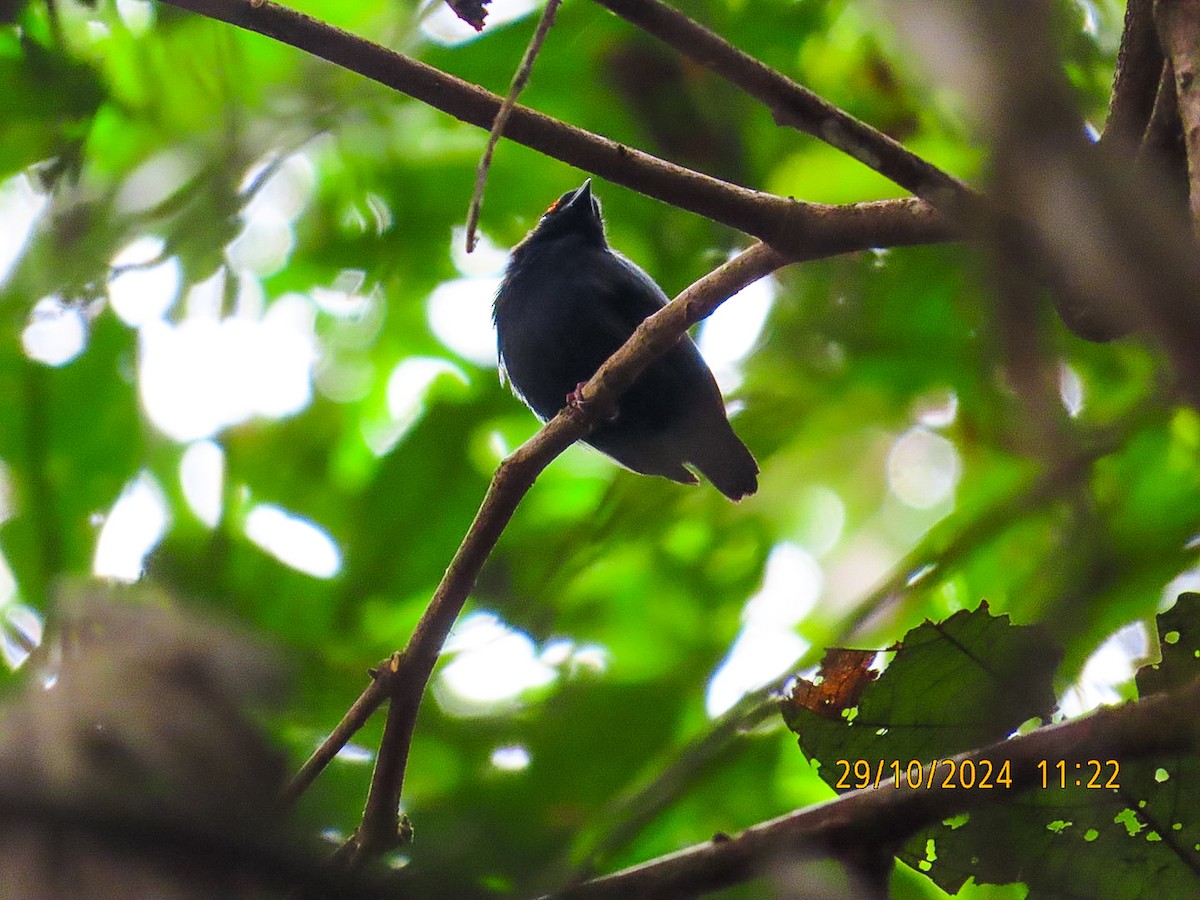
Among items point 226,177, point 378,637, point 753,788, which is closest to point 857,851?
point 753,788

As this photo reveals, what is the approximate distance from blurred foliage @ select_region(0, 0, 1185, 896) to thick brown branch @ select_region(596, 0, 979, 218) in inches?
44.6

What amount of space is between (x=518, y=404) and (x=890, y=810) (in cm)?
372

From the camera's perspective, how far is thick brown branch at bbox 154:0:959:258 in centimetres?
223

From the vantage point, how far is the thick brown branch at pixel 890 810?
5.59ft

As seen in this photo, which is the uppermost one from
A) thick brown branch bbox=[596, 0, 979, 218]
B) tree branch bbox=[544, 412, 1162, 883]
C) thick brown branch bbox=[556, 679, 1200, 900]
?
thick brown branch bbox=[596, 0, 979, 218]

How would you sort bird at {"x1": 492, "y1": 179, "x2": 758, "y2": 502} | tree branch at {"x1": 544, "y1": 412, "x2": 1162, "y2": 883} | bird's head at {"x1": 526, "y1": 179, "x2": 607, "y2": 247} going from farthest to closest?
1. bird's head at {"x1": 526, "y1": 179, "x2": 607, "y2": 247}
2. bird at {"x1": 492, "y1": 179, "x2": 758, "y2": 502}
3. tree branch at {"x1": 544, "y1": 412, "x2": 1162, "y2": 883}

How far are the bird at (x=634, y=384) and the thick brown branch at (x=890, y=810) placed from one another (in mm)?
2827

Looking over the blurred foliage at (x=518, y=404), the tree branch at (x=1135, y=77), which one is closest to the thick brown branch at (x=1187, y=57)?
the tree branch at (x=1135, y=77)

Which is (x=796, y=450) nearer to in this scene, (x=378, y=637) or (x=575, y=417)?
(x=378, y=637)

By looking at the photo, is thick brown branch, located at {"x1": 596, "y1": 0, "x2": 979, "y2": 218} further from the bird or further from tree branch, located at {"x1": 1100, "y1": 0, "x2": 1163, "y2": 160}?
the bird
